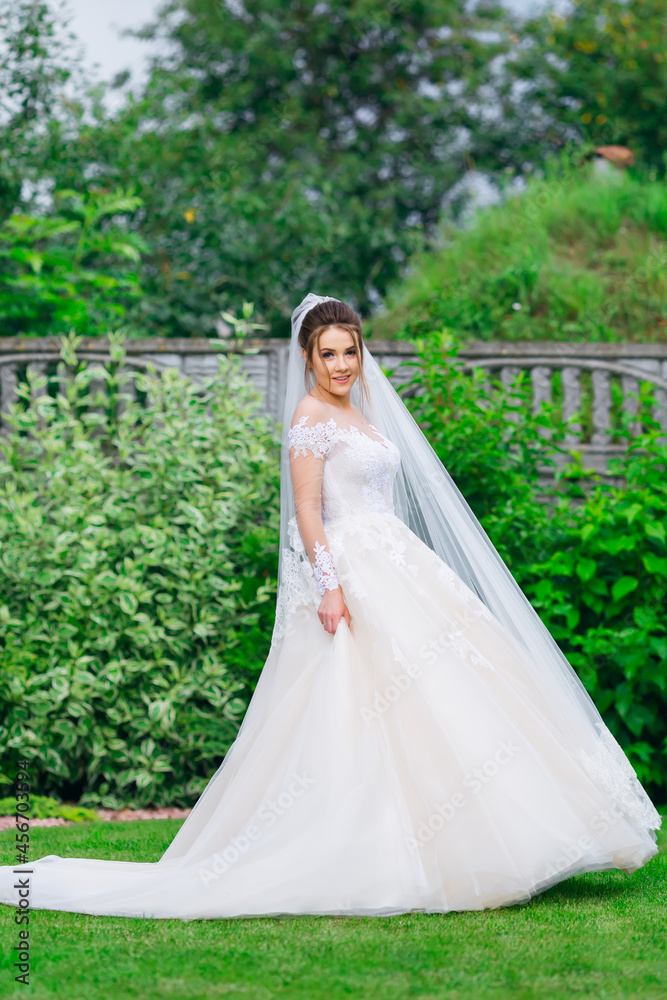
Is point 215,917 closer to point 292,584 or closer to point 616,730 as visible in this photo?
point 292,584

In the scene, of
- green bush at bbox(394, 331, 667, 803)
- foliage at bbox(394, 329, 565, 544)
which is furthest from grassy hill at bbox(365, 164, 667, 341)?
green bush at bbox(394, 331, 667, 803)

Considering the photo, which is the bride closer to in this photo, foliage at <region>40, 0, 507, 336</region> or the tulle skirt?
the tulle skirt

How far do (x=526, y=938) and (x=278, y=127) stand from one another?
16493 mm

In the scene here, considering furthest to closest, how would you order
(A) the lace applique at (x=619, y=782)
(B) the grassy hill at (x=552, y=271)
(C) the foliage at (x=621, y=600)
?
(B) the grassy hill at (x=552, y=271) < (C) the foliage at (x=621, y=600) < (A) the lace applique at (x=619, y=782)

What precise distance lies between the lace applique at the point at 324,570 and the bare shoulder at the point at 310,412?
49 cm

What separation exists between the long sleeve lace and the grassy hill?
5.36 metres

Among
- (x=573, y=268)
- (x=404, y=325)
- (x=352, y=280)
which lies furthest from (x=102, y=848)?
(x=352, y=280)

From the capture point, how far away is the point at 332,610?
142 inches

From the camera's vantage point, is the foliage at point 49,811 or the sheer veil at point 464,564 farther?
the foliage at point 49,811

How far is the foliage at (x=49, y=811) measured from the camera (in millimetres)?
5152

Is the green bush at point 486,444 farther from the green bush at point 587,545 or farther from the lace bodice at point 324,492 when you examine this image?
the lace bodice at point 324,492

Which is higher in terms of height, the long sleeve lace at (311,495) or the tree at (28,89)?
the tree at (28,89)

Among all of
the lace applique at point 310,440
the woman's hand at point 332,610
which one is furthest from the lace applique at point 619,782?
the lace applique at point 310,440

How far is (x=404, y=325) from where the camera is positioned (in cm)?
934
